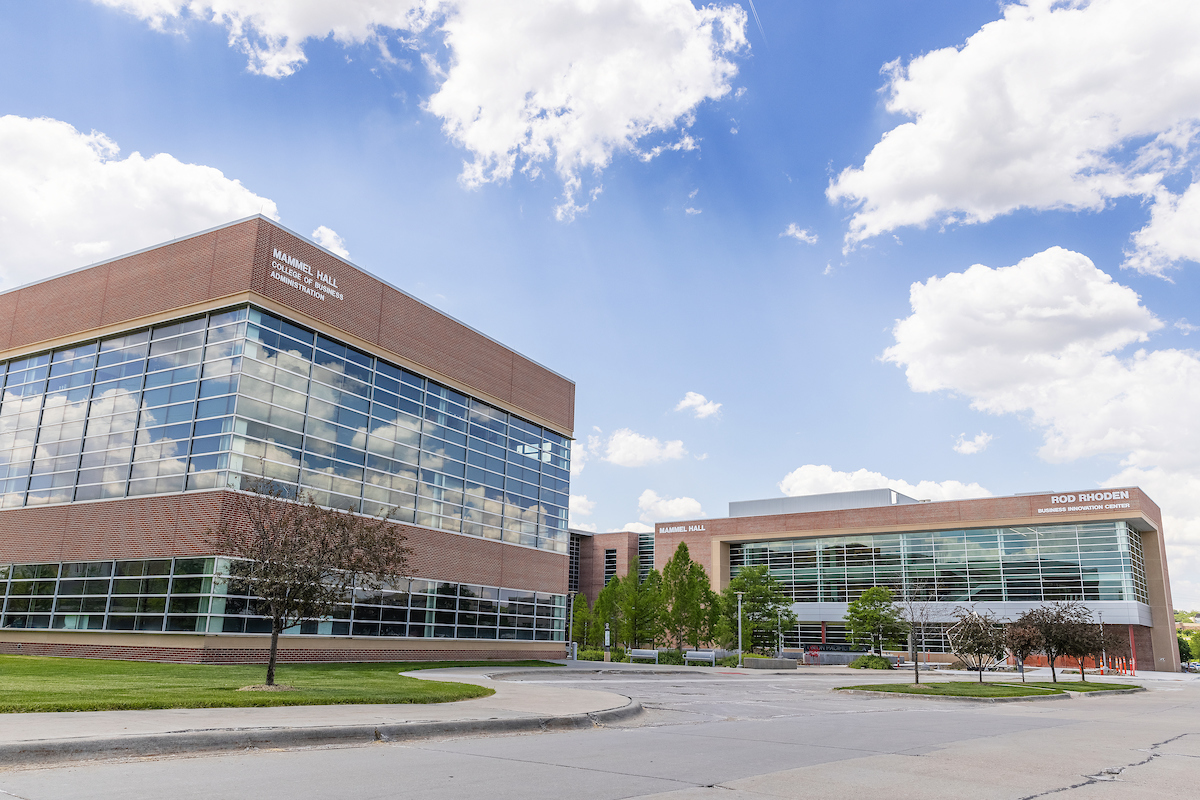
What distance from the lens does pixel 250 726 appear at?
10.4m

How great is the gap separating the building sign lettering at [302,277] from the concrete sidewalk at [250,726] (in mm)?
19826

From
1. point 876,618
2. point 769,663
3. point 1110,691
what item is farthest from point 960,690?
point 876,618

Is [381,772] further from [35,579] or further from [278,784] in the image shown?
[35,579]

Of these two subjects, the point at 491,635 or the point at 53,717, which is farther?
the point at 491,635

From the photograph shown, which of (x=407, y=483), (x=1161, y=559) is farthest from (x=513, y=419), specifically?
(x=1161, y=559)

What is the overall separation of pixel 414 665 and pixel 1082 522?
58874 mm

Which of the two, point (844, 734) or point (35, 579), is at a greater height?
point (35, 579)

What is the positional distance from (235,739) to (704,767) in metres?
5.40

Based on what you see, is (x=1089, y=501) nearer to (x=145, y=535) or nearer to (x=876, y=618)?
(x=876, y=618)

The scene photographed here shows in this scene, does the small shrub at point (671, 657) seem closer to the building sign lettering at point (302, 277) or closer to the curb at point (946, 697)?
the curb at point (946, 697)

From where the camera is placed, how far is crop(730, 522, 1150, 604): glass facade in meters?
67.4

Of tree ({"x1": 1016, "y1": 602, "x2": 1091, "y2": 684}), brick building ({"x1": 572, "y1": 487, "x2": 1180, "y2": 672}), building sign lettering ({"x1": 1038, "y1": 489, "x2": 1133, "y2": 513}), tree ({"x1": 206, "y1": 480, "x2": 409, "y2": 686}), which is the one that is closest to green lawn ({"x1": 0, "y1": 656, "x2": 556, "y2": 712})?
tree ({"x1": 206, "y1": 480, "x2": 409, "y2": 686})

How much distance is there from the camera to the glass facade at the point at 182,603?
26719 mm

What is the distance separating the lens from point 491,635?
39.7 meters
